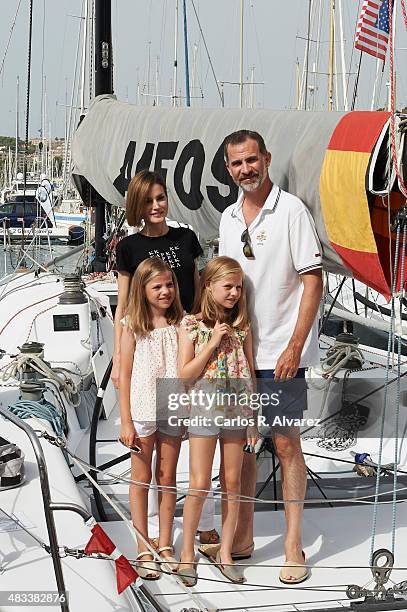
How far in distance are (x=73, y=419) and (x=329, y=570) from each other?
1.76m

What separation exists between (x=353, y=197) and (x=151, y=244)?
0.81 metres

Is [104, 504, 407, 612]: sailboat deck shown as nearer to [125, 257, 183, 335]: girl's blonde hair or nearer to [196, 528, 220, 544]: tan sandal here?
[196, 528, 220, 544]: tan sandal

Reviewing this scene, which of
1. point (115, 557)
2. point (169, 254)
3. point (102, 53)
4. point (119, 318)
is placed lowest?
point (115, 557)

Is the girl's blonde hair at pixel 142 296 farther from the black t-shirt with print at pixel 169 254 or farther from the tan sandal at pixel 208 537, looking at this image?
the tan sandal at pixel 208 537

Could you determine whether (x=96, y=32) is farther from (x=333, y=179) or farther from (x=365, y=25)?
(x=333, y=179)

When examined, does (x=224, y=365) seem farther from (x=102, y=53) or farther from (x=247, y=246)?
(x=102, y=53)

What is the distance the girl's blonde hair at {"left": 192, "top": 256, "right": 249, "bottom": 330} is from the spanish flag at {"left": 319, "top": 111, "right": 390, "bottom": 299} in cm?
42

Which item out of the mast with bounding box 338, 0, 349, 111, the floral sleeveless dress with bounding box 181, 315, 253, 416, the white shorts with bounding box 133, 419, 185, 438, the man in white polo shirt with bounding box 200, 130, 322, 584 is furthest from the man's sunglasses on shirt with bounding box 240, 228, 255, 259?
the mast with bounding box 338, 0, 349, 111

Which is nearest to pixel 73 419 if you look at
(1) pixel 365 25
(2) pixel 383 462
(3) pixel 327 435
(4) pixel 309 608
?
(3) pixel 327 435

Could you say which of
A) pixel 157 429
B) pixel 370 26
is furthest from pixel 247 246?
pixel 370 26

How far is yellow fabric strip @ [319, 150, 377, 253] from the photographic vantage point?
9.73 feet

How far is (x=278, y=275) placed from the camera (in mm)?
2973

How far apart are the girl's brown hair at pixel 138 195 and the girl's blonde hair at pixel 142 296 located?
0.77 ft

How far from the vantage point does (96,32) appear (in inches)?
277
